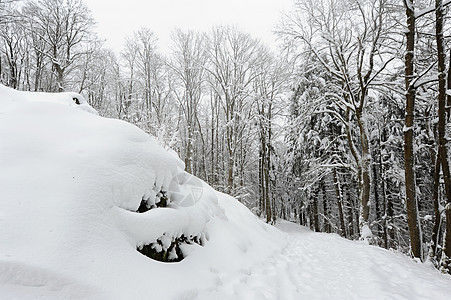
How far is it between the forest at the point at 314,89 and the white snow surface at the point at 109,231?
3133 millimetres

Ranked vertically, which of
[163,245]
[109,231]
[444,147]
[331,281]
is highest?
[444,147]

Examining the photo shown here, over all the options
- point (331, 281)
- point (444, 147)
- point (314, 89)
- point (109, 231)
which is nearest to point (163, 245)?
point (109, 231)

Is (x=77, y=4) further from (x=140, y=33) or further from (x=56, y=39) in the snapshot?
(x=140, y=33)

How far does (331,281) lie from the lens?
4016mm

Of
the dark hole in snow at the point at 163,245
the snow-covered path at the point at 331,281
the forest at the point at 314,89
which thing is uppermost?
the forest at the point at 314,89

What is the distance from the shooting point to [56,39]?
525 inches

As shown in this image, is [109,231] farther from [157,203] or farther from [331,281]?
[331,281]

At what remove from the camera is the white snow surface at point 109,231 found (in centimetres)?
177

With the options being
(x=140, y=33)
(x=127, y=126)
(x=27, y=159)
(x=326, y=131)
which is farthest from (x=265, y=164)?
(x=27, y=159)

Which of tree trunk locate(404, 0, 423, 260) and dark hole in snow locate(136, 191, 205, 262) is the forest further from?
dark hole in snow locate(136, 191, 205, 262)

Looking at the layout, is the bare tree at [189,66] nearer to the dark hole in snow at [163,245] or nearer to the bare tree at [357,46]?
the bare tree at [357,46]

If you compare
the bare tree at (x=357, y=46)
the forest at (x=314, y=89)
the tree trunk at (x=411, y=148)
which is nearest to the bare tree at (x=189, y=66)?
the forest at (x=314, y=89)

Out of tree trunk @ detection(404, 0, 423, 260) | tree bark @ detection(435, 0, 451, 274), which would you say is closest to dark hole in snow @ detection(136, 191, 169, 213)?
tree bark @ detection(435, 0, 451, 274)

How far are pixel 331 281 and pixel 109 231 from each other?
373 cm
